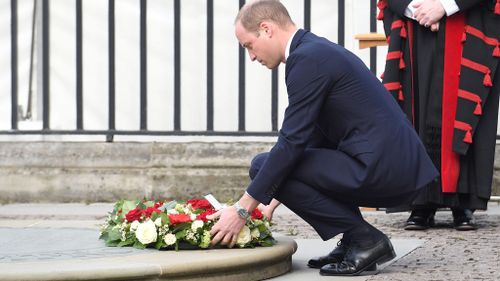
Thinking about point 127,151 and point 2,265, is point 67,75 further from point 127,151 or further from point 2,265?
point 2,265

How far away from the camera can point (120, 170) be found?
28.8ft

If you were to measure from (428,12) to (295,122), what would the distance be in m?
1.91

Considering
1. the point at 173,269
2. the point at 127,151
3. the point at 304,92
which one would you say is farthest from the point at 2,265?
the point at 127,151

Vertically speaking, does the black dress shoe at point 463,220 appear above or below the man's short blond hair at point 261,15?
below

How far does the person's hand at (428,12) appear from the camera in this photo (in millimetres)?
7078

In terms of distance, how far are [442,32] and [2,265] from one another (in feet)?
9.51

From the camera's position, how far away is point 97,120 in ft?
29.4

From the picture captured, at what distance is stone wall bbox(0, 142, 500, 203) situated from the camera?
28.6 ft

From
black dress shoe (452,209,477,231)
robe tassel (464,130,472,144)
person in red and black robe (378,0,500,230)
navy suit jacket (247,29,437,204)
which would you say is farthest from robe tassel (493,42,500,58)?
navy suit jacket (247,29,437,204)

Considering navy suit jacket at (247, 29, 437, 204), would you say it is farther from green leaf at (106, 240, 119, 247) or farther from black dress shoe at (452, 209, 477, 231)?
black dress shoe at (452, 209, 477, 231)

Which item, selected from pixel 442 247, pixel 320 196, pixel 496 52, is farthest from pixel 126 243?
pixel 496 52

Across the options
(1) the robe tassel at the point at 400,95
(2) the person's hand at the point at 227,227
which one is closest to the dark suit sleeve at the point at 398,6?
(1) the robe tassel at the point at 400,95

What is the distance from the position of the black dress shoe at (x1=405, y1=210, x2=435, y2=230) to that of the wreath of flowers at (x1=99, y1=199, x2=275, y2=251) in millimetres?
1574

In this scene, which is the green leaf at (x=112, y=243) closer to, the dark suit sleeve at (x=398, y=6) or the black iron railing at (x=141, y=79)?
the dark suit sleeve at (x=398, y=6)
